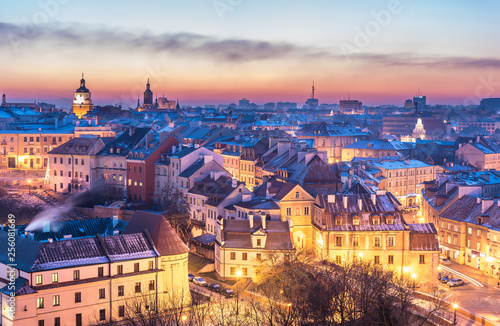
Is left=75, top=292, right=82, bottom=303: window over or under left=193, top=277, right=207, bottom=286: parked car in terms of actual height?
over

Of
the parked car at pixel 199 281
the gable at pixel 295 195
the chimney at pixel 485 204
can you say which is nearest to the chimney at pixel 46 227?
the parked car at pixel 199 281

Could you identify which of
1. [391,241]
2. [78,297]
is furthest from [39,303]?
[391,241]

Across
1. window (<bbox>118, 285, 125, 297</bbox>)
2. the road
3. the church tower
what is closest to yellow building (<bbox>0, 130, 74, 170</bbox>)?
the church tower

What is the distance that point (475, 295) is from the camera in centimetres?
4531

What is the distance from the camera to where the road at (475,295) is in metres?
42.2

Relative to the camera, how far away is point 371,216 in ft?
166

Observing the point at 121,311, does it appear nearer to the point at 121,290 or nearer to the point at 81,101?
the point at 121,290

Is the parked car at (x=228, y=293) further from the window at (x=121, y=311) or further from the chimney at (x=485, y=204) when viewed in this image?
the chimney at (x=485, y=204)

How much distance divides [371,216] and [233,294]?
1286 centimetres

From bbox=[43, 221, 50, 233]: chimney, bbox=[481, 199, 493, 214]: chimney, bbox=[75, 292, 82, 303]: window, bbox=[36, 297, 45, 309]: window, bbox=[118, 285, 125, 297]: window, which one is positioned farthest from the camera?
bbox=[481, 199, 493, 214]: chimney

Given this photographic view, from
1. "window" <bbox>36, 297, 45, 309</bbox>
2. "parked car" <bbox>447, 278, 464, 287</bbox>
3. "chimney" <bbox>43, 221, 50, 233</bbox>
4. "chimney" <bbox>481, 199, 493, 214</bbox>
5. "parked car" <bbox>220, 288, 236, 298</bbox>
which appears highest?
"chimney" <bbox>481, 199, 493, 214</bbox>

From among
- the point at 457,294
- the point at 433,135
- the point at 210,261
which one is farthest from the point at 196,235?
the point at 433,135

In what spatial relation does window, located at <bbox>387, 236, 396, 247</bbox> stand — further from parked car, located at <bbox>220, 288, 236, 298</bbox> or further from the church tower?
the church tower

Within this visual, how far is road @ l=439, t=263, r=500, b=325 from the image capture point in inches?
1663
